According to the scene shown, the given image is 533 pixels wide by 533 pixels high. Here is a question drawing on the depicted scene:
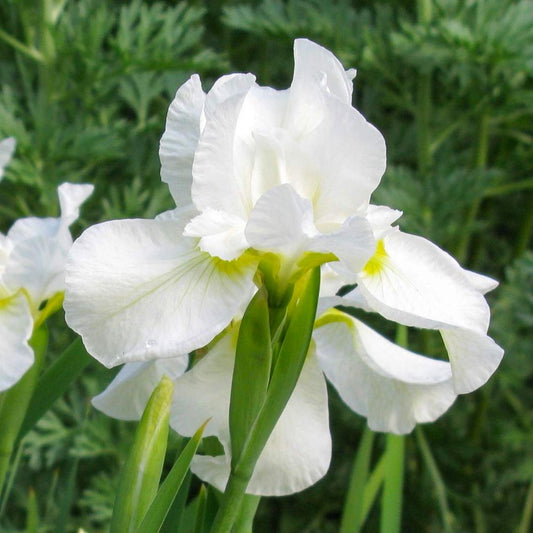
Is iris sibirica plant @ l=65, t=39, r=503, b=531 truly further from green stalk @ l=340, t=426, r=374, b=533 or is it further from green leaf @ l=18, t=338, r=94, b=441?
Result: green stalk @ l=340, t=426, r=374, b=533

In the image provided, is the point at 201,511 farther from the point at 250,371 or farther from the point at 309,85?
the point at 309,85

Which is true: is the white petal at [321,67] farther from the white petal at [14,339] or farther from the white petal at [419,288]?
the white petal at [14,339]

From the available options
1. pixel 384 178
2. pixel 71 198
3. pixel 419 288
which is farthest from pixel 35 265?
pixel 384 178

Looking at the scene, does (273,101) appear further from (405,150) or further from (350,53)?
(405,150)

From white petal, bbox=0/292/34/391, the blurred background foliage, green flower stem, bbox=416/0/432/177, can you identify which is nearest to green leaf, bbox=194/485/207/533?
white petal, bbox=0/292/34/391

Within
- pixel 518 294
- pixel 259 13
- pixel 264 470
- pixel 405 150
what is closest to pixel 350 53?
pixel 259 13

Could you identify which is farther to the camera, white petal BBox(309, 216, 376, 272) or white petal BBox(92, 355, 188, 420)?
white petal BBox(92, 355, 188, 420)

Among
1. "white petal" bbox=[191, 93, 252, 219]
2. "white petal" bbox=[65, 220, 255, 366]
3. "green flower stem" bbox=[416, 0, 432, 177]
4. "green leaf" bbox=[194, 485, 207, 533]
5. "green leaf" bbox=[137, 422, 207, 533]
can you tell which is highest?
"white petal" bbox=[191, 93, 252, 219]
